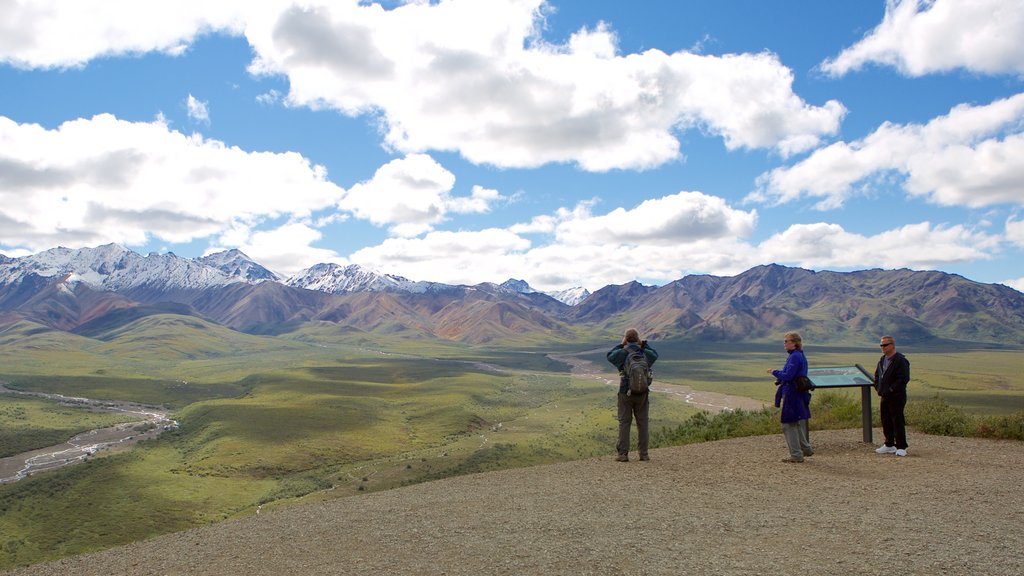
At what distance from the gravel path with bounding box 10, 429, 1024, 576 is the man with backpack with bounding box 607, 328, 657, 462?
0.90 m

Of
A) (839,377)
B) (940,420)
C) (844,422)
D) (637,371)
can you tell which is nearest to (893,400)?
(839,377)

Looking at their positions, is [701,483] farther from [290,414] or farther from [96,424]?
[96,424]

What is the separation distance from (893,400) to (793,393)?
2.54m

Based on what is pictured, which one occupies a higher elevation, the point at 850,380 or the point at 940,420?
the point at 850,380

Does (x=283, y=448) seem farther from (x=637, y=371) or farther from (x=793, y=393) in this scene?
(x=793, y=393)

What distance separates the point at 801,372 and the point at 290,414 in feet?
268

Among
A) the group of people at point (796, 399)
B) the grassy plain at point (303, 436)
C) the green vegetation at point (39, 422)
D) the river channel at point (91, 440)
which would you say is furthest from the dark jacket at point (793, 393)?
the green vegetation at point (39, 422)

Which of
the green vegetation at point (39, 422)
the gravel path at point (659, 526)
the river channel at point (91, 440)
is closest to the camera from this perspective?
the gravel path at point (659, 526)

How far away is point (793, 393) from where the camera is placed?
14539mm

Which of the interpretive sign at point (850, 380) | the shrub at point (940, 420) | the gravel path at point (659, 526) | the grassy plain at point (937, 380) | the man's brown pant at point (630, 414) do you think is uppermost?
the interpretive sign at point (850, 380)

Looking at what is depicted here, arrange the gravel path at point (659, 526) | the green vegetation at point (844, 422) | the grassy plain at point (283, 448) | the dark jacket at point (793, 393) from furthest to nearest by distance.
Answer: the grassy plain at point (283, 448) → the green vegetation at point (844, 422) → the dark jacket at point (793, 393) → the gravel path at point (659, 526)

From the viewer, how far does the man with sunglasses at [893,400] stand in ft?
48.5

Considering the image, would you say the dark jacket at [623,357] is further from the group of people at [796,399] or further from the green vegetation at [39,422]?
the green vegetation at [39,422]

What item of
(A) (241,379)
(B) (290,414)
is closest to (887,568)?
(B) (290,414)
